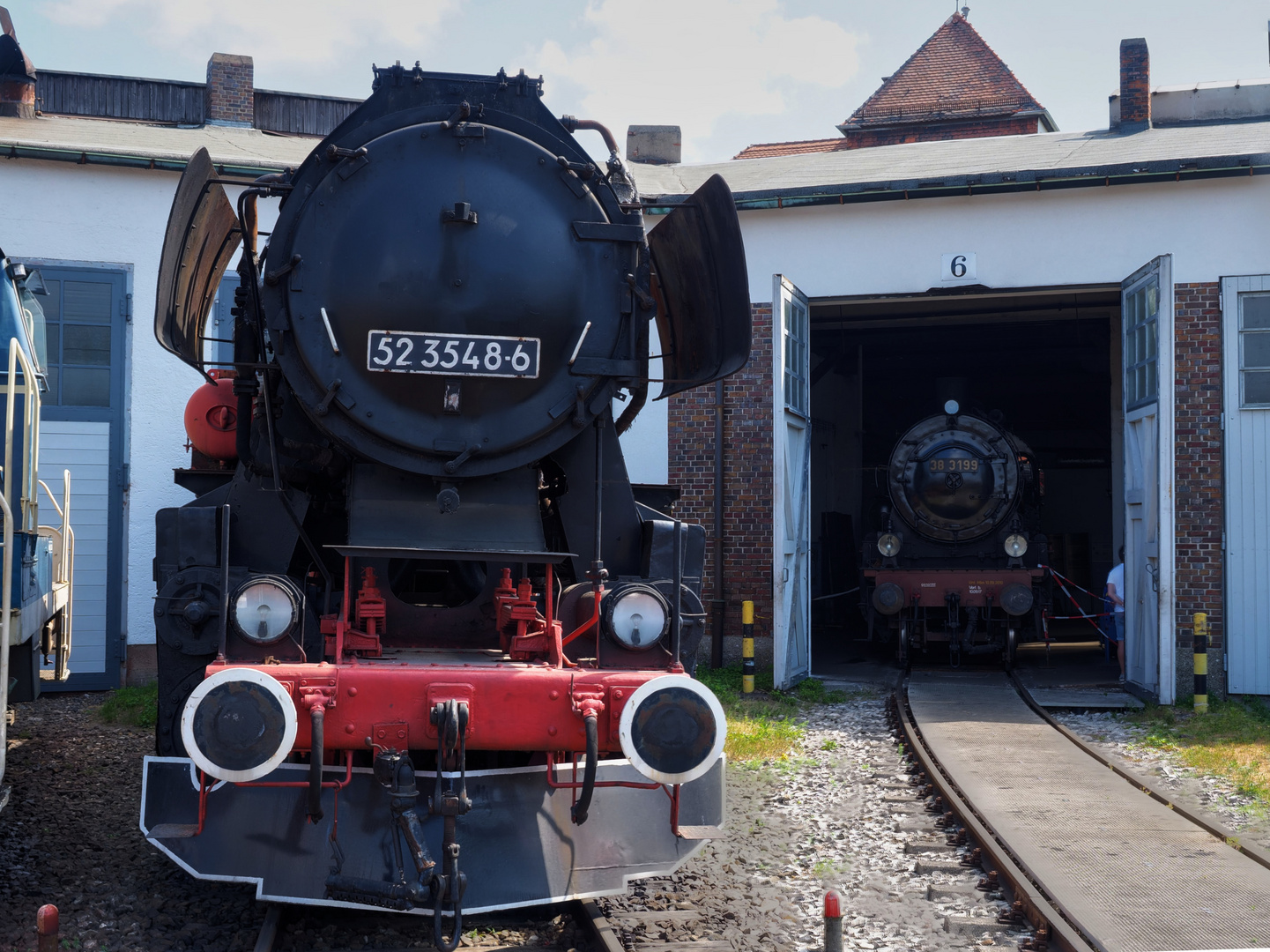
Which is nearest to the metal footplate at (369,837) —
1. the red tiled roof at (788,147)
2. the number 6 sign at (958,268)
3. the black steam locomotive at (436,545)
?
the black steam locomotive at (436,545)

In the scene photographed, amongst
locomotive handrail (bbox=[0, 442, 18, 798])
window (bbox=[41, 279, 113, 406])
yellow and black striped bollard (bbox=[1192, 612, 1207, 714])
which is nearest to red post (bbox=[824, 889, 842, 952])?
locomotive handrail (bbox=[0, 442, 18, 798])

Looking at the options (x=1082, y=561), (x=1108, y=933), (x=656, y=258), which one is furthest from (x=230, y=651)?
(x=1082, y=561)

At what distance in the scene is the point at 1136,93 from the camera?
14688 mm

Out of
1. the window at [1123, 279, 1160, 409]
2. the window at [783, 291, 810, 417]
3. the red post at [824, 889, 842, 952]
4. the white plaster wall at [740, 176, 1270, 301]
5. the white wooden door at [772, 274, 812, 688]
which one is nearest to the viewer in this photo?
the red post at [824, 889, 842, 952]

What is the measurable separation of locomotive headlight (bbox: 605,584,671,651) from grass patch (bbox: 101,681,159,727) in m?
5.06

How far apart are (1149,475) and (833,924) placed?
7.41 m

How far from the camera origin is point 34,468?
634 centimetres

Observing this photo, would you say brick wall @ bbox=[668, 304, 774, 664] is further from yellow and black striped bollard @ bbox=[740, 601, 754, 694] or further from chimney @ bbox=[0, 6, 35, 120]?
chimney @ bbox=[0, 6, 35, 120]

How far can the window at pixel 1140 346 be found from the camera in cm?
993

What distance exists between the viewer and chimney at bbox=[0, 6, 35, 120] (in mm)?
13516

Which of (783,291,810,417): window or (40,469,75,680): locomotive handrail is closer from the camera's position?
(40,469,75,680): locomotive handrail

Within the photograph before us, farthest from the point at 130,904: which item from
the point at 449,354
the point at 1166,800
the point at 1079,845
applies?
the point at 1166,800

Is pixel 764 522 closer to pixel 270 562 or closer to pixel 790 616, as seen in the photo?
pixel 790 616

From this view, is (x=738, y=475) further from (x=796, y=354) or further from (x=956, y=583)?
(x=956, y=583)
